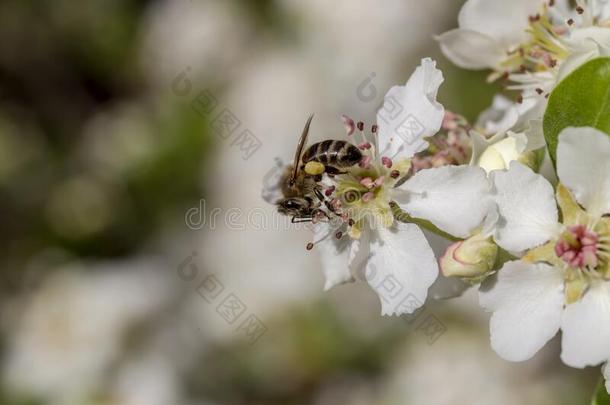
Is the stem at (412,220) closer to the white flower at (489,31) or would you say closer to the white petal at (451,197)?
the white petal at (451,197)

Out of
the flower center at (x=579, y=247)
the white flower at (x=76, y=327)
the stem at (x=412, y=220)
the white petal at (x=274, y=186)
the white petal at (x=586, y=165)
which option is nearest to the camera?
the white petal at (x=586, y=165)

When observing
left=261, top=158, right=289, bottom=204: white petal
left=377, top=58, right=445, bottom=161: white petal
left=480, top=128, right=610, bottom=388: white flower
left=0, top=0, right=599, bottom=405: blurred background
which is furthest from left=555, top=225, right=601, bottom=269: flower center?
left=0, top=0, right=599, bottom=405: blurred background

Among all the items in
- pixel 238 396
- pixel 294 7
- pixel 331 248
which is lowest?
pixel 238 396

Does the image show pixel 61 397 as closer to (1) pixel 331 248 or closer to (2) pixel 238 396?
(2) pixel 238 396

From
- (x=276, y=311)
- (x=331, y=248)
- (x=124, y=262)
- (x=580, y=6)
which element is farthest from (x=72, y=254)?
(x=580, y=6)

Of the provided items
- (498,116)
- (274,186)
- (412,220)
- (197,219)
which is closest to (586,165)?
(412,220)

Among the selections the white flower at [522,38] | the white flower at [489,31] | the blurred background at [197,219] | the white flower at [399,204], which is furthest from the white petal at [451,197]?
the blurred background at [197,219]

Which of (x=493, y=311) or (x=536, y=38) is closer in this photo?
(x=493, y=311)

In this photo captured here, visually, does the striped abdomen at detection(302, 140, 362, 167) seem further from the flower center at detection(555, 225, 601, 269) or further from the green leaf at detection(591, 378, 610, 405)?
the green leaf at detection(591, 378, 610, 405)
